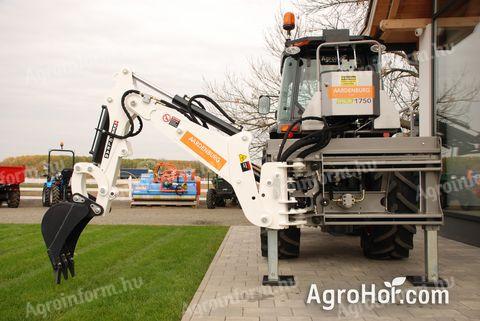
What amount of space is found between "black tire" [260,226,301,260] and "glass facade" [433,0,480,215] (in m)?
3.56

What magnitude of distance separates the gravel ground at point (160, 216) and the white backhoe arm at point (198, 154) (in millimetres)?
8327

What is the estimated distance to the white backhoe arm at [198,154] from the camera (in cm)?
528

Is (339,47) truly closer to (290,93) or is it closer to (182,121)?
(290,93)

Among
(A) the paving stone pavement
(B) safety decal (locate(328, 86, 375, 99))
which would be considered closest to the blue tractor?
(A) the paving stone pavement

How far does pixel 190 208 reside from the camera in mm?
18797

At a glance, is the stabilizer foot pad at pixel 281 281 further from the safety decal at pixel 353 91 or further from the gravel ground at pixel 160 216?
the gravel ground at pixel 160 216

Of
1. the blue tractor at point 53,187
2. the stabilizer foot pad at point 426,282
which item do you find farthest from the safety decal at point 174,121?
the blue tractor at point 53,187

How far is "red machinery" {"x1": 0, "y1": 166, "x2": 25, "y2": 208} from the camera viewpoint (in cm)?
1828

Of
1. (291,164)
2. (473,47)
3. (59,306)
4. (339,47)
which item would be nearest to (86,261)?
(59,306)

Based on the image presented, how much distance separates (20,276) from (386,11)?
8.07m

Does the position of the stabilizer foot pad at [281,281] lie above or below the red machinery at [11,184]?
below

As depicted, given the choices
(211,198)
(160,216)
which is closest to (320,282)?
(160,216)

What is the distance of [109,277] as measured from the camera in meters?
6.27

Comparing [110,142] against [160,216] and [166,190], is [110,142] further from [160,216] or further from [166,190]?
[166,190]
